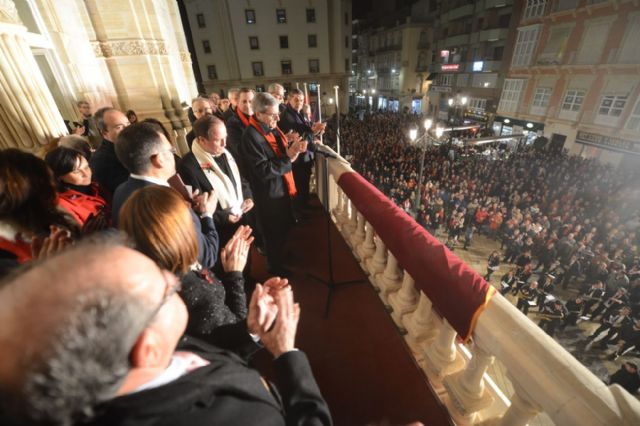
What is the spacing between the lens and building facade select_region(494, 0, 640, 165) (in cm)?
1513

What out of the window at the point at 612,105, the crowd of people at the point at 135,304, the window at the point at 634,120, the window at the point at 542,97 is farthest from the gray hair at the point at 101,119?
the window at the point at 542,97

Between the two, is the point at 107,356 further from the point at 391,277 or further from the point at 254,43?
the point at 254,43

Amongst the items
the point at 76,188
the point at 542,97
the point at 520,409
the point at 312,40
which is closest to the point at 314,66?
the point at 312,40

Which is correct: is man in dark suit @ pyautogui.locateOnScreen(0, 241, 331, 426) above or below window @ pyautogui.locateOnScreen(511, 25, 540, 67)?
below

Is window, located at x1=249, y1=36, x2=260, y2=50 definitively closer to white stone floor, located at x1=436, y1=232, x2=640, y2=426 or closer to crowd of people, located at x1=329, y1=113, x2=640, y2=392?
crowd of people, located at x1=329, y1=113, x2=640, y2=392

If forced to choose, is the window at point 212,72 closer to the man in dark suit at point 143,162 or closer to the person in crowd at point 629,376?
the man in dark suit at point 143,162

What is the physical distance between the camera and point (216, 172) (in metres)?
2.65

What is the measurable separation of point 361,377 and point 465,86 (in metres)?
32.9

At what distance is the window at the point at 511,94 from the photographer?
21328 millimetres

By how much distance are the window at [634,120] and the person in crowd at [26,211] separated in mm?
23446

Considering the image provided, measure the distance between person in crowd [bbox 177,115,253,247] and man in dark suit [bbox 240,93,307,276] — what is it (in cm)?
28

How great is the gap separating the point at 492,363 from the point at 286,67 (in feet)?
107

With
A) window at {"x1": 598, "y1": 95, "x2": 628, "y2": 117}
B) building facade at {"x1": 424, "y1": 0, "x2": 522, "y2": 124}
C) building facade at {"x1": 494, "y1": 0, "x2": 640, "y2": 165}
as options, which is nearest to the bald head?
building facade at {"x1": 494, "y1": 0, "x2": 640, "y2": 165}

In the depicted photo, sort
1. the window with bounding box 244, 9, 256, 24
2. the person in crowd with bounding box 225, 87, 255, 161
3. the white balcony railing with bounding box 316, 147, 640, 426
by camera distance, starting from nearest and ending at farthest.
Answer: the white balcony railing with bounding box 316, 147, 640, 426 < the person in crowd with bounding box 225, 87, 255, 161 < the window with bounding box 244, 9, 256, 24
